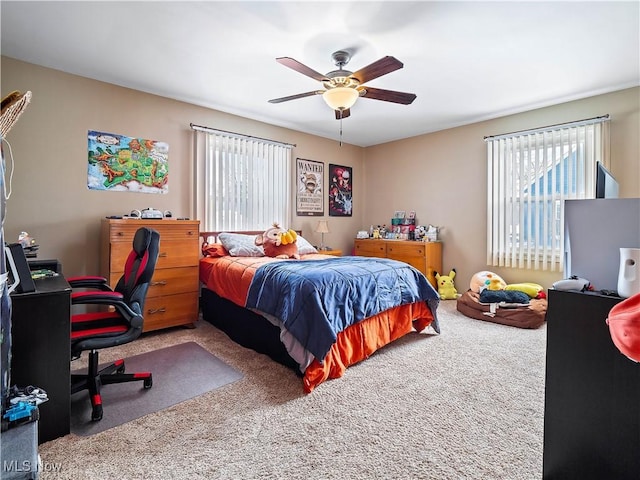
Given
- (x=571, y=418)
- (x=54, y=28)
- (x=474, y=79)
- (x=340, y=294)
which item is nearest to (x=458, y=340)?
(x=340, y=294)

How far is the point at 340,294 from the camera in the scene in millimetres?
2322

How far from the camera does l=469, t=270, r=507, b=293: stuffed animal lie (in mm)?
3907

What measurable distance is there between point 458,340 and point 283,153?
336cm

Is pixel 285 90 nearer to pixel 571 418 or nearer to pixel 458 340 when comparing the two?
pixel 458 340

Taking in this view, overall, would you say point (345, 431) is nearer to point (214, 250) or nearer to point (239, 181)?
point (214, 250)

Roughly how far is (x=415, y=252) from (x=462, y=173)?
1.34 metres

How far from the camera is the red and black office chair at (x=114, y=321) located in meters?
1.76

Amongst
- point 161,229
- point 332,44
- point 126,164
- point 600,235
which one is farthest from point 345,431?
point 126,164

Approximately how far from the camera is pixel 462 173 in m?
4.64

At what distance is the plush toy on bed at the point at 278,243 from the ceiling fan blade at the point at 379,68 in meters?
1.90

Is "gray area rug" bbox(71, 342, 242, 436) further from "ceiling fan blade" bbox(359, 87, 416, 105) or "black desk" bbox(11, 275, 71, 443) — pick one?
"ceiling fan blade" bbox(359, 87, 416, 105)

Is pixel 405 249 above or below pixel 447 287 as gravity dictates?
above

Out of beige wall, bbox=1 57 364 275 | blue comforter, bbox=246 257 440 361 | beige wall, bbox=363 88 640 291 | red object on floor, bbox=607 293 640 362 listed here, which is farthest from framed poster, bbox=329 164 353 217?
red object on floor, bbox=607 293 640 362

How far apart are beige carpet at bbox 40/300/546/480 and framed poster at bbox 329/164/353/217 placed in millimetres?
3384
